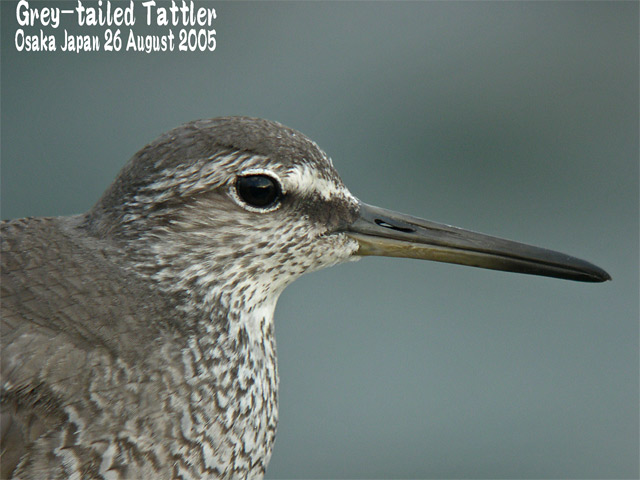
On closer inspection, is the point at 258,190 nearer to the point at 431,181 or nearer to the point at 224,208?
the point at 224,208

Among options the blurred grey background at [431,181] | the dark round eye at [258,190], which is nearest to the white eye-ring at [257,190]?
the dark round eye at [258,190]

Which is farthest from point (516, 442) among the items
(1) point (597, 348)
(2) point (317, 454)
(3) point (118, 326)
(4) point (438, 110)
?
(3) point (118, 326)

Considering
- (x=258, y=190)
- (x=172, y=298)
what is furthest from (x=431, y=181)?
(x=172, y=298)

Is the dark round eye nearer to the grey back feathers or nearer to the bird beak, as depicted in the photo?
the grey back feathers

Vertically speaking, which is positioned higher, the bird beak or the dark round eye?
the dark round eye

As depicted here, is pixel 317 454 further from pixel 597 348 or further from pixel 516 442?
pixel 597 348

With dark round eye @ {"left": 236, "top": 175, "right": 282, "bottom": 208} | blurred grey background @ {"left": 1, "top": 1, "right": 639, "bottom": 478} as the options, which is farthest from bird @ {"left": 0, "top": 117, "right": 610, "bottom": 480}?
blurred grey background @ {"left": 1, "top": 1, "right": 639, "bottom": 478}

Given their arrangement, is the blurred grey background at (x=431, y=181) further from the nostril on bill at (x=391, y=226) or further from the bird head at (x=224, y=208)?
the bird head at (x=224, y=208)
